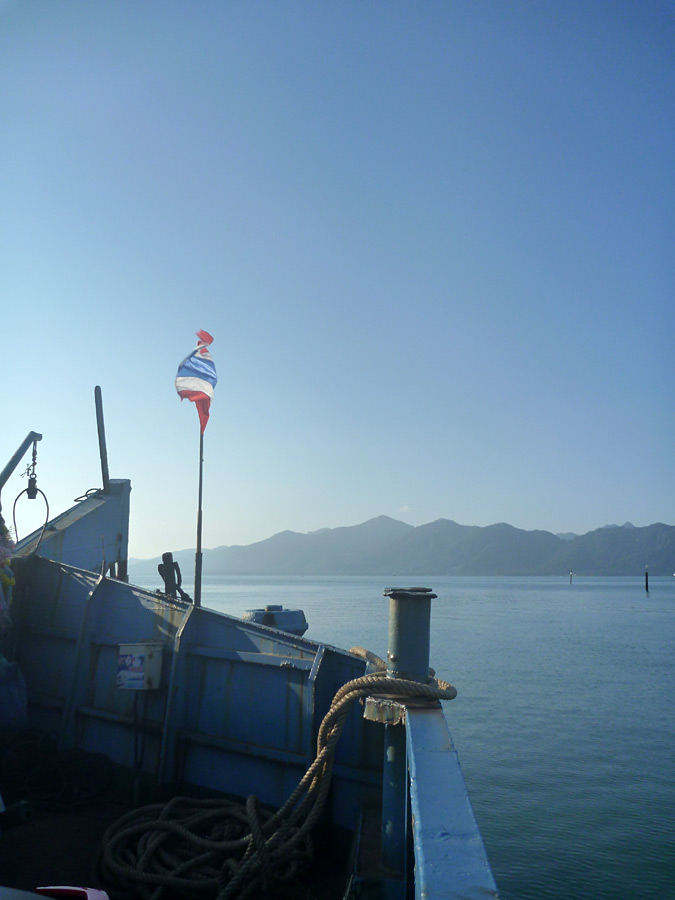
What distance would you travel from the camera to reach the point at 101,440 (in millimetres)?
12445

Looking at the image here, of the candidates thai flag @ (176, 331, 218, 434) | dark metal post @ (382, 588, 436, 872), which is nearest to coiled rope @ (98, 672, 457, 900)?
dark metal post @ (382, 588, 436, 872)

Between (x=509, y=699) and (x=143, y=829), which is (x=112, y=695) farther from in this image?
(x=509, y=699)

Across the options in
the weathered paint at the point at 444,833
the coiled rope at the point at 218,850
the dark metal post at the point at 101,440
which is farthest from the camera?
the dark metal post at the point at 101,440

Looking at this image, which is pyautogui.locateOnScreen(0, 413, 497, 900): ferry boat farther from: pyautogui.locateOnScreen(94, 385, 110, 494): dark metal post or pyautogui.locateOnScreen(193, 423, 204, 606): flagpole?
pyautogui.locateOnScreen(94, 385, 110, 494): dark metal post

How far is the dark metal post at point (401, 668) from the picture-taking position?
4.37m

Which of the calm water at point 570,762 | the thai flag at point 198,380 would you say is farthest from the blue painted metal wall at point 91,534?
the calm water at point 570,762

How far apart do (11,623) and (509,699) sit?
76.4ft

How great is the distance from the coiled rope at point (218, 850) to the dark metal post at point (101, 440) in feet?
23.3

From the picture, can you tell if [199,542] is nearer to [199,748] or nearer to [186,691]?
[186,691]

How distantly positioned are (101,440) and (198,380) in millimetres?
2489

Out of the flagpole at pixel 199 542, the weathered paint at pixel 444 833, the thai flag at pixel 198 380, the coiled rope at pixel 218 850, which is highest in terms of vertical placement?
the thai flag at pixel 198 380

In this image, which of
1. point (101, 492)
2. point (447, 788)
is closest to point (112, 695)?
point (101, 492)

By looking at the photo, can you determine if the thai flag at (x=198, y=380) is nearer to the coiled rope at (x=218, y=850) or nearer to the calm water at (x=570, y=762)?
the coiled rope at (x=218, y=850)

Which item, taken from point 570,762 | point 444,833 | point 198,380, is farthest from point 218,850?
point 570,762
